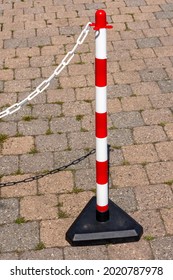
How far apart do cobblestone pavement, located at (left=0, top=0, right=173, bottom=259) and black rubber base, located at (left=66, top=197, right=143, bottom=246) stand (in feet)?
0.20

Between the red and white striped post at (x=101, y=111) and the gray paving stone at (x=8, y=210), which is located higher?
the red and white striped post at (x=101, y=111)

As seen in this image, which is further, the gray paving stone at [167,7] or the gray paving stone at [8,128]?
the gray paving stone at [167,7]

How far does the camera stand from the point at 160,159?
4.76 meters

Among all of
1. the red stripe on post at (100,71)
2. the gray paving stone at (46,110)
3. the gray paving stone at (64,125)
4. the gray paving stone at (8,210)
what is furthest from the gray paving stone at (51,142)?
the red stripe on post at (100,71)

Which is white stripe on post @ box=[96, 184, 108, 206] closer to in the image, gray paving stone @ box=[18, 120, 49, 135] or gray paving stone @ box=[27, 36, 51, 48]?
gray paving stone @ box=[18, 120, 49, 135]

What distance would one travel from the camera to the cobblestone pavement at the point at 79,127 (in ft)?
13.3

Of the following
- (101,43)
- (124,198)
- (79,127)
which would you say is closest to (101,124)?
(101,43)

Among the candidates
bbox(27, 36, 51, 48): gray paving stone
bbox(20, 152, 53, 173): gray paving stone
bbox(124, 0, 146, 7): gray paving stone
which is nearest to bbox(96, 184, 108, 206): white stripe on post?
bbox(20, 152, 53, 173): gray paving stone

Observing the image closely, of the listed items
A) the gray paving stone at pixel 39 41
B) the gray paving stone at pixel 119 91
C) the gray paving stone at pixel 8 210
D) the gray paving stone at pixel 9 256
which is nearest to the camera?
the gray paving stone at pixel 9 256

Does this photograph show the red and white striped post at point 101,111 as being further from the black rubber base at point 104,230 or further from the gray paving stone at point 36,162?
the gray paving stone at point 36,162

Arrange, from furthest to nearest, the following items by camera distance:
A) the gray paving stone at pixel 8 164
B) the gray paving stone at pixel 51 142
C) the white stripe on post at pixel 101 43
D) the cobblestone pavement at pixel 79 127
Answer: the gray paving stone at pixel 51 142 → the gray paving stone at pixel 8 164 → the cobblestone pavement at pixel 79 127 → the white stripe on post at pixel 101 43

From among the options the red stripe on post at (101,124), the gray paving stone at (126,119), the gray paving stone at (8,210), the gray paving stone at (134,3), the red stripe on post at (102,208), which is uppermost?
the red stripe on post at (101,124)

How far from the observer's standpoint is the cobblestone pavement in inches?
160
